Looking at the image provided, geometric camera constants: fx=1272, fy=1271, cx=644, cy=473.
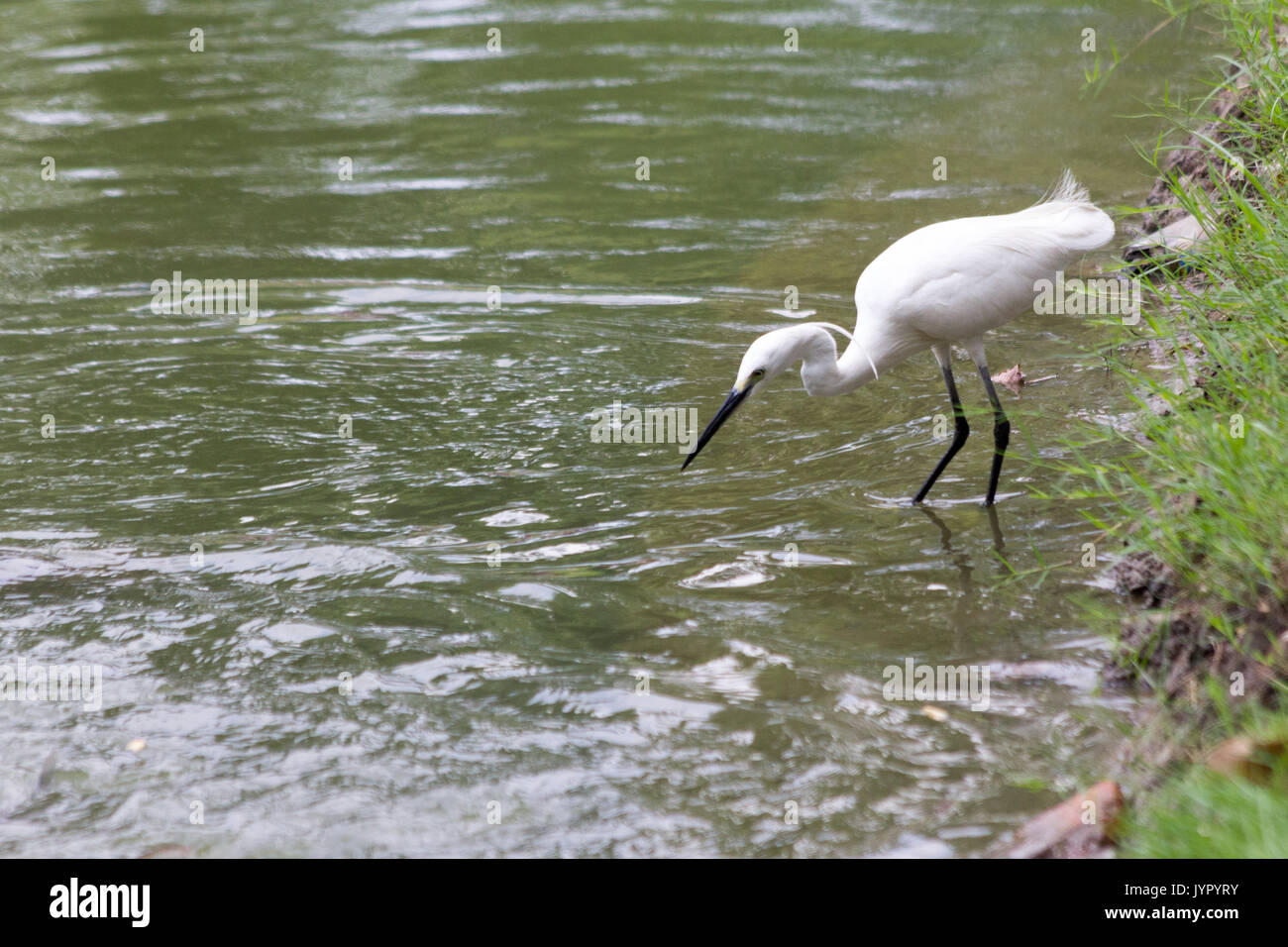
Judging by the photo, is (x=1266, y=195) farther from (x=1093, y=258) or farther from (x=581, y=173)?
(x=581, y=173)

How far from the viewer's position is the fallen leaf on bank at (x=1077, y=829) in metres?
2.84

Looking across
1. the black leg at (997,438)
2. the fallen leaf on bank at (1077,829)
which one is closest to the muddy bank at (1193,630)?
the fallen leaf on bank at (1077,829)

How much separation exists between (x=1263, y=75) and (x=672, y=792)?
3.66 meters

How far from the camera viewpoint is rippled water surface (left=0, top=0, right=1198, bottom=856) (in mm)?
3434

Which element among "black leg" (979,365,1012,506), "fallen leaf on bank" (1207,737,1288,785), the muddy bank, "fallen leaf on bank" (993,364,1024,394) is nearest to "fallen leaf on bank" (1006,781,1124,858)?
"fallen leaf on bank" (1207,737,1288,785)

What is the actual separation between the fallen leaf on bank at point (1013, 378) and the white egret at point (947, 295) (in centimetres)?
78

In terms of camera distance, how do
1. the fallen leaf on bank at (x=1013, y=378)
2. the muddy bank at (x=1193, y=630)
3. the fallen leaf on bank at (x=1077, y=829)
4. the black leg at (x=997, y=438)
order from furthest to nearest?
the fallen leaf on bank at (x=1013, y=378), the black leg at (x=997, y=438), the muddy bank at (x=1193, y=630), the fallen leaf on bank at (x=1077, y=829)

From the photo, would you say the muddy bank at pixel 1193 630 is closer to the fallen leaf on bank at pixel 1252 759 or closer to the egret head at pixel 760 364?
the fallen leaf on bank at pixel 1252 759

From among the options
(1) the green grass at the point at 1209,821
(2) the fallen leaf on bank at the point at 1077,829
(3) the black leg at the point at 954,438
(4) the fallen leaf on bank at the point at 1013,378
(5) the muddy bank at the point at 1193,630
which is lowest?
(2) the fallen leaf on bank at the point at 1077,829

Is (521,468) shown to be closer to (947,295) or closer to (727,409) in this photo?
(727,409)

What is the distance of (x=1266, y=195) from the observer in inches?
172

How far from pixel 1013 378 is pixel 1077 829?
3.49 m

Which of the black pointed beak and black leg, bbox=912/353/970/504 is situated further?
black leg, bbox=912/353/970/504

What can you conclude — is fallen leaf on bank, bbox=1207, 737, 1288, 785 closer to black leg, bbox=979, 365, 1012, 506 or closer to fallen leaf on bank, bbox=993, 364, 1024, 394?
black leg, bbox=979, 365, 1012, 506
